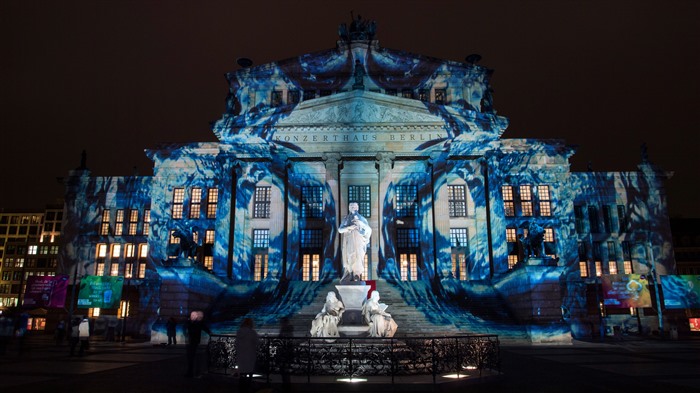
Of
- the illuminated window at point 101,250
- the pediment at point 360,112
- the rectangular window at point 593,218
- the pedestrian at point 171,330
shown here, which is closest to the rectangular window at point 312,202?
the pediment at point 360,112

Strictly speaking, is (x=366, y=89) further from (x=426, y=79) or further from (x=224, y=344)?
(x=224, y=344)

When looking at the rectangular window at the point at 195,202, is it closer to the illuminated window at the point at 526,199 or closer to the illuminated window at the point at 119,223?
the illuminated window at the point at 119,223

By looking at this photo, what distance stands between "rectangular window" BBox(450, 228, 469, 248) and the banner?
100 feet

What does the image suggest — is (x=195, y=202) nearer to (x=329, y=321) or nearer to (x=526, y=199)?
(x=526, y=199)

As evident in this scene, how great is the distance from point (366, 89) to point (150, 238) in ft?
83.1

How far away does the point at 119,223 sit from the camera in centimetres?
5353

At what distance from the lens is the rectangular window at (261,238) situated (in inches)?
1886

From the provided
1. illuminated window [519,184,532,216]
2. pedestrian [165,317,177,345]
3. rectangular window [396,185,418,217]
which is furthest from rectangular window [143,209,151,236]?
illuminated window [519,184,532,216]

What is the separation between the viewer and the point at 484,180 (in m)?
46.9

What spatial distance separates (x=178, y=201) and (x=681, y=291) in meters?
46.8

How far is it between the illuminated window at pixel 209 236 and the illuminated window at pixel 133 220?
27.7 feet

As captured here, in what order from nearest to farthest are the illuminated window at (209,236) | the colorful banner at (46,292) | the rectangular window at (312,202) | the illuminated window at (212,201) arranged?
the colorful banner at (46,292)
the rectangular window at (312,202)
the illuminated window at (209,236)
the illuminated window at (212,201)

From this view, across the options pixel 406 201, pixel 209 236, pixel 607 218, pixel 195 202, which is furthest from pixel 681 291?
pixel 195 202

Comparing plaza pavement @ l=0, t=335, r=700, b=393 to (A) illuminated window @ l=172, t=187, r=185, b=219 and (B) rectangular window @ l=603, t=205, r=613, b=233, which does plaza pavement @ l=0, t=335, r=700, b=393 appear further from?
(B) rectangular window @ l=603, t=205, r=613, b=233
